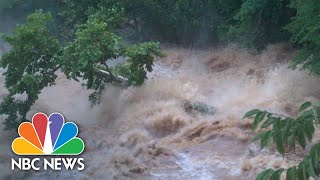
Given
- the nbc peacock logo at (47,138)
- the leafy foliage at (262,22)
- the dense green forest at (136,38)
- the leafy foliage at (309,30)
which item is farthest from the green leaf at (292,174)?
the leafy foliage at (262,22)

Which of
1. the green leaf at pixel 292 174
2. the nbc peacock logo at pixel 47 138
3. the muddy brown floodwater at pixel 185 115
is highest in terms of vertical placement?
the muddy brown floodwater at pixel 185 115

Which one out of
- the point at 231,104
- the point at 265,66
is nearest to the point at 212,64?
the point at 265,66

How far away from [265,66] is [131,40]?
27.6 ft

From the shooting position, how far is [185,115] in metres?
16.1

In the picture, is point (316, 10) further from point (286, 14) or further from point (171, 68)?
point (171, 68)

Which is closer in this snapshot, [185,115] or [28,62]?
[28,62]

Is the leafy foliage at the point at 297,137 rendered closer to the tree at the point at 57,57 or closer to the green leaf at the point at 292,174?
the green leaf at the point at 292,174

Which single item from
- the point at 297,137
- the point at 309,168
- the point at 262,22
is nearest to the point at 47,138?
the point at 297,137

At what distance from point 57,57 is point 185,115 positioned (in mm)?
4431

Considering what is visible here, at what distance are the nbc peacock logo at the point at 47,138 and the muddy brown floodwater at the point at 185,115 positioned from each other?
1980 millimetres

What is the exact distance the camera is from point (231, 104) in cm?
1719

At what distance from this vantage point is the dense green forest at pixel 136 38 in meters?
14.9

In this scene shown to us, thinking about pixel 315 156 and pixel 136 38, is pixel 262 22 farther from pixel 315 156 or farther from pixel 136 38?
pixel 315 156

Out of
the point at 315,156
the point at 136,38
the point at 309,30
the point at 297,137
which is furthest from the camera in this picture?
the point at 136,38
